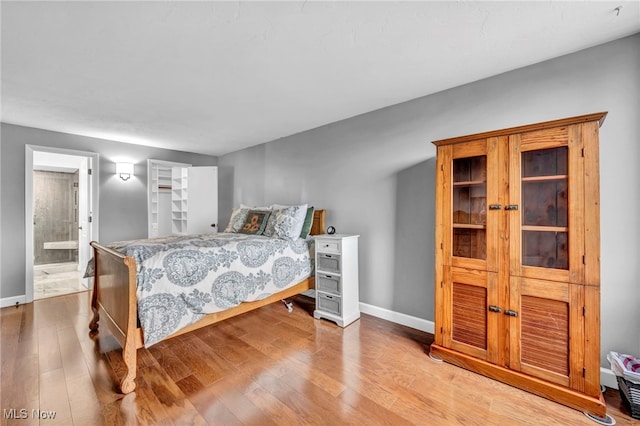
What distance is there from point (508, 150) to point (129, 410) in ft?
9.70

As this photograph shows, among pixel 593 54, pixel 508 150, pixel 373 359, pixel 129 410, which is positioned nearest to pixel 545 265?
pixel 508 150

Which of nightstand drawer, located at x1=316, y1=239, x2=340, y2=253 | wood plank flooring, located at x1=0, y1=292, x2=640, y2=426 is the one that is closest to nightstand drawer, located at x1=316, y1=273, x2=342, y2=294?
nightstand drawer, located at x1=316, y1=239, x2=340, y2=253

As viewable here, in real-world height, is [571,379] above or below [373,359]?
above

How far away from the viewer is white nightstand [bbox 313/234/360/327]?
110 inches

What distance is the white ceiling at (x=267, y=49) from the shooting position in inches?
59.7

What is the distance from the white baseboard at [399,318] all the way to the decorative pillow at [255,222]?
157 cm

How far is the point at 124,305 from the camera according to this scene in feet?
6.34

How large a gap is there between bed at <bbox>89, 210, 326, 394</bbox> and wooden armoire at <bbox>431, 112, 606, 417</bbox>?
1.80 meters

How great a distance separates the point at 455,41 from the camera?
5.93 ft

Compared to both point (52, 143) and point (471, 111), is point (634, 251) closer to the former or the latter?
point (471, 111)

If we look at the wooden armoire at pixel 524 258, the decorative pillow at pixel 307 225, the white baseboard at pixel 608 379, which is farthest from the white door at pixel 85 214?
the white baseboard at pixel 608 379

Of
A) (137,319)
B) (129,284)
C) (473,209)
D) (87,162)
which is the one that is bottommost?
(137,319)

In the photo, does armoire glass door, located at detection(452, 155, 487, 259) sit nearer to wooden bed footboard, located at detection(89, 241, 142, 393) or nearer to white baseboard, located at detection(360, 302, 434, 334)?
white baseboard, located at detection(360, 302, 434, 334)

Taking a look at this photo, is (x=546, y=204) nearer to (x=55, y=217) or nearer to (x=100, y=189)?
(x=100, y=189)
